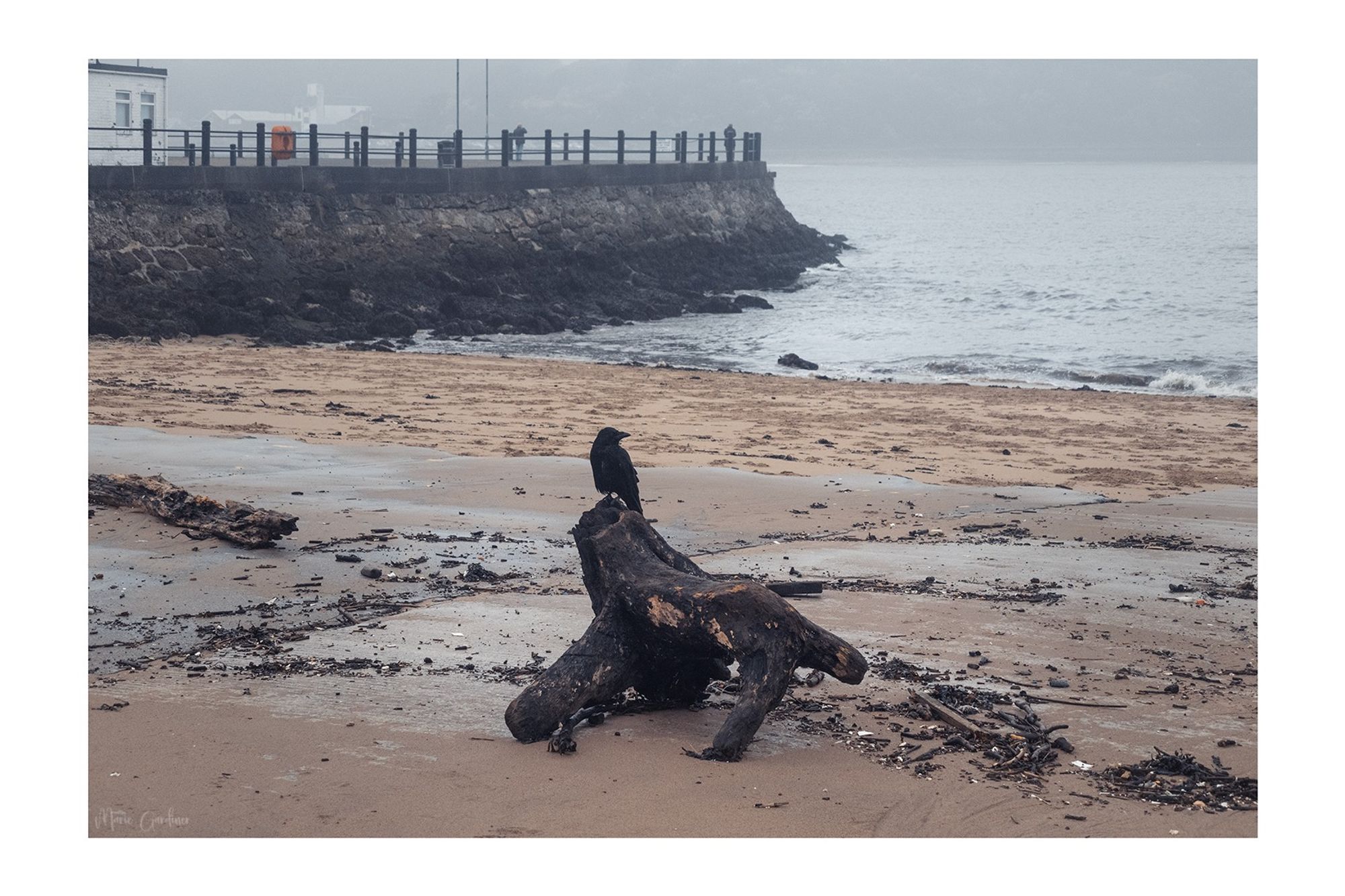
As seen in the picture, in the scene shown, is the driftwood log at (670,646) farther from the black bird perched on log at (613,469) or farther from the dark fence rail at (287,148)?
the dark fence rail at (287,148)

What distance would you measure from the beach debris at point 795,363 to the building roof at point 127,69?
14.3m

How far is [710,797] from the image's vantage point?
15.4ft

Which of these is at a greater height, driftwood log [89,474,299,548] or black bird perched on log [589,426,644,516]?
black bird perched on log [589,426,644,516]

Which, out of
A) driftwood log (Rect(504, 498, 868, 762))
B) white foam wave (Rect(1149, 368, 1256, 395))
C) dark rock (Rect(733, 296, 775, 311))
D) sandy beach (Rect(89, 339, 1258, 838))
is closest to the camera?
sandy beach (Rect(89, 339, 1258, 838))

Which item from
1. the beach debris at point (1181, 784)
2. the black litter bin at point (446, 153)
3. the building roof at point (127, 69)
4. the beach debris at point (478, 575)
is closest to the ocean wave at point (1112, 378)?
the black litter bin at point (446, 153)

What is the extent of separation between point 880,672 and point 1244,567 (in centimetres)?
360

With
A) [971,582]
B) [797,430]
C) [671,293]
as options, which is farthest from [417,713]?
[671,293]

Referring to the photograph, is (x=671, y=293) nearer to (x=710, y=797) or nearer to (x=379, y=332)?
(x=379, y=332)

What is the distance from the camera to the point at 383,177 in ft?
96.0

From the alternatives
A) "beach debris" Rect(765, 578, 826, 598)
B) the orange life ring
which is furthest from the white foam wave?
the orange life ring

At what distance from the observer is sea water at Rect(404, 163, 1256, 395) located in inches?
926

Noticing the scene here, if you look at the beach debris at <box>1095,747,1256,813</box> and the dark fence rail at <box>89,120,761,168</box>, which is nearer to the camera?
the beach debris at <box>1095,747,1256,813</box>

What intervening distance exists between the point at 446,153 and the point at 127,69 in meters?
7.14

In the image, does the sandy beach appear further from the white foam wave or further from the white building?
the white building
